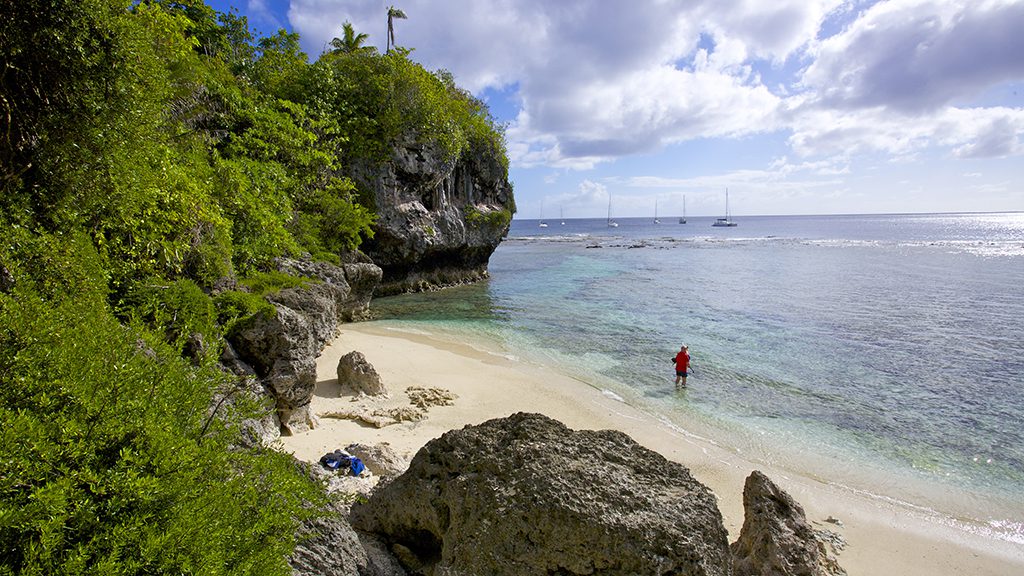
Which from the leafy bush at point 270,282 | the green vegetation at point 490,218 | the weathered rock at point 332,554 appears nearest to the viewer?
the weathered rock at point 332,554

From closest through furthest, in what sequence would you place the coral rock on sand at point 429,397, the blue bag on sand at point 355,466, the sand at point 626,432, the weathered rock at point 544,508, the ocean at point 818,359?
the weathered rock at point 544,508 < the blue bag on sand at point 355,466 < the sand at point 626,432 < the ocean at point 818,359 < the coral rock on sand at point 429,397

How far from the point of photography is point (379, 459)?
8.44 m

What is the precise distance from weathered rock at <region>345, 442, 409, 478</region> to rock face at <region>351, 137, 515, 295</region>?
71.2ft

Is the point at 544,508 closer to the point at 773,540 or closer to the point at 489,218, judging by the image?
the point at 773,540

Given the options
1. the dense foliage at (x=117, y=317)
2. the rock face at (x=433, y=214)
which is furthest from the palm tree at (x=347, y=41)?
the dense foliage at (x=117, y=317)

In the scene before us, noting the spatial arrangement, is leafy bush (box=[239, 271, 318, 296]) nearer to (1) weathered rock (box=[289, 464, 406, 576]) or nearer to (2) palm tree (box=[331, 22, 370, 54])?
(1) weathered rock (box=[289, 464, 406, 576])

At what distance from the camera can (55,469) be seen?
9.14 ft

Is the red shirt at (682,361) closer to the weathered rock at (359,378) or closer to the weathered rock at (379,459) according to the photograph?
the weathered rock at (359,378)

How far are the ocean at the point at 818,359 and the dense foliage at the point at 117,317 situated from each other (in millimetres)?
11031

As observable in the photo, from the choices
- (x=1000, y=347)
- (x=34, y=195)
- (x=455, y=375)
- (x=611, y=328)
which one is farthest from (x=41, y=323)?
(x=1000, y=347)

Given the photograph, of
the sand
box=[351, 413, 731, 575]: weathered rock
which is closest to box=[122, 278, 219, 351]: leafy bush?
the sand

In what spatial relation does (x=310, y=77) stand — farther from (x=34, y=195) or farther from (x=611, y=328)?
Result: (x=34, y=195)

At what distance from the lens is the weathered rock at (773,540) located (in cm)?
590

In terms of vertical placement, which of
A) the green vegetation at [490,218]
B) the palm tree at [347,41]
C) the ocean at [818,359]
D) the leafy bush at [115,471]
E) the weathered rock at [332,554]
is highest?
the palm tree at [347,41]
